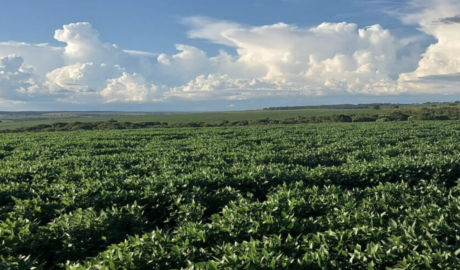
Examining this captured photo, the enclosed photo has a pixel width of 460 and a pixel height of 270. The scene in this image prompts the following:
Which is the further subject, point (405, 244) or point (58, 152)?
point (58, 152)

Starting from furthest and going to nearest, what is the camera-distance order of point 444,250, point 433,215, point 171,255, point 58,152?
point 58,152 < point 433,215 < point 171,255 < point 444,250

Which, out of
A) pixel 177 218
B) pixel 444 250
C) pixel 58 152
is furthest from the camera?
pixel 58 152

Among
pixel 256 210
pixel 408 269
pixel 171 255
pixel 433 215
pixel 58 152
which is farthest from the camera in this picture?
pixel 58 152

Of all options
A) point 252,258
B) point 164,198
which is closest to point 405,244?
point 252,258

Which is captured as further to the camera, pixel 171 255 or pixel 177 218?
pixel 177 218

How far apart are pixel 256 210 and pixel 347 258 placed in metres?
2.34

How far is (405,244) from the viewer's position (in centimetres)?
495

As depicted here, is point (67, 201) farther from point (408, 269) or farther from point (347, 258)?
point (408, 269)

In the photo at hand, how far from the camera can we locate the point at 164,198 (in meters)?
8.98

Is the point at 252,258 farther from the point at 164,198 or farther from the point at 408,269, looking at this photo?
the point at 164,198

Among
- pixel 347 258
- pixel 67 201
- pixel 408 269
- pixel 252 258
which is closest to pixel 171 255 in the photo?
pixel 252 258

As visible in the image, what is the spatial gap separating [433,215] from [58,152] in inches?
814

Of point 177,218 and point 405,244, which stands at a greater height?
point 405,244

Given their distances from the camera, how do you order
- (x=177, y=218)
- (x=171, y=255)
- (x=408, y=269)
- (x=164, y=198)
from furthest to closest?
(x=164, y=198) → (x=177, y=218) → (x=171, y=255) → (x=408, y=269)
